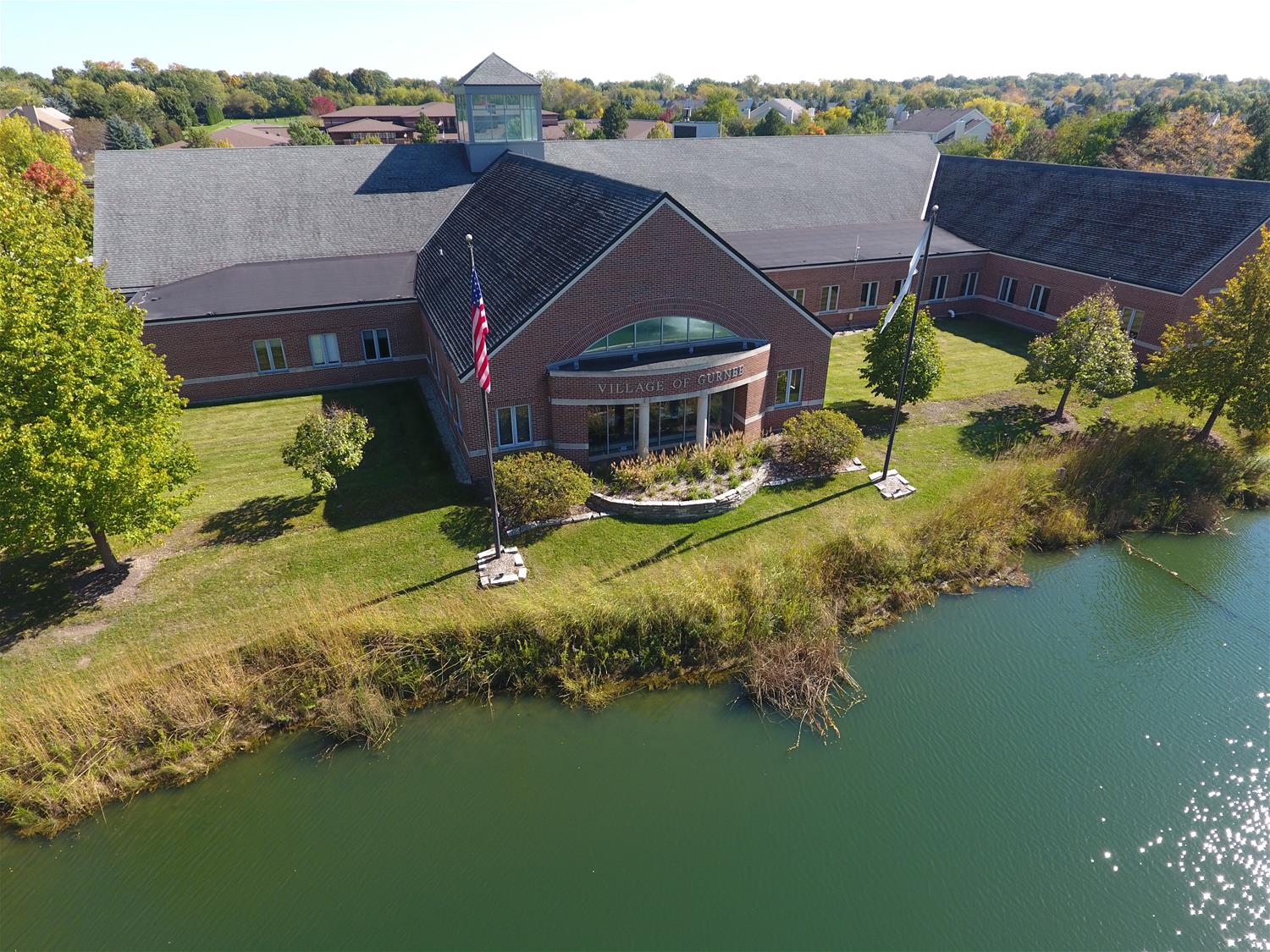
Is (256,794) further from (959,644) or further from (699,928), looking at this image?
(959,644)

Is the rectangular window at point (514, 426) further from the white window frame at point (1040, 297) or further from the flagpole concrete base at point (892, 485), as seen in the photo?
the white window frame at point (1040, 297)

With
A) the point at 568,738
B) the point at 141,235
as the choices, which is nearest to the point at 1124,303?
the point at 568,738

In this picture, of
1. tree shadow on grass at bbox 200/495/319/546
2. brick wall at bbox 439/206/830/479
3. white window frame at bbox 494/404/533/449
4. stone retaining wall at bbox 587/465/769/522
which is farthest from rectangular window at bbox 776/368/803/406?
A: tree shadow on grass at bbox 200/495/319/546

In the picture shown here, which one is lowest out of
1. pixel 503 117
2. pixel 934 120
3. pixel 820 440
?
pixel 820 440

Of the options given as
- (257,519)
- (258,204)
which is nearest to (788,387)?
(257,519)

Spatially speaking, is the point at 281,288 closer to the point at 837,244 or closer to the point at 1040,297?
the point at 837,244

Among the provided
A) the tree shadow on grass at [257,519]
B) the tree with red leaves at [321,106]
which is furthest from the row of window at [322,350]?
the tree with red leaves at [321,106]
